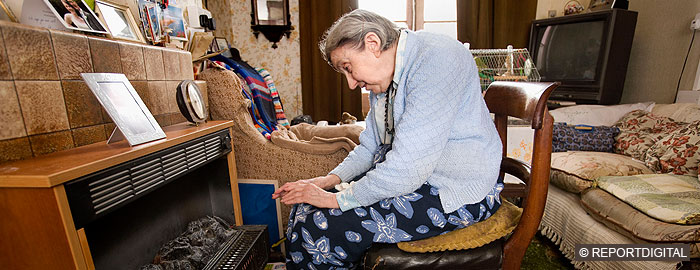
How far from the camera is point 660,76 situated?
2.66 m

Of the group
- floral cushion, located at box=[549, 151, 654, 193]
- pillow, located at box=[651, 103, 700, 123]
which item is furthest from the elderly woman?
pillow, located at box=[651, 103, 700, 123]

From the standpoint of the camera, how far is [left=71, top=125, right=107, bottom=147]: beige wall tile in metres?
0.96

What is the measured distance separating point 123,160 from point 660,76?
3.91 metres

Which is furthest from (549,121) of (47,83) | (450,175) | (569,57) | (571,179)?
(569,57)

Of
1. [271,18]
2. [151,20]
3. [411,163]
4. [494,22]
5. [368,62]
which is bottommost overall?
[411,163]

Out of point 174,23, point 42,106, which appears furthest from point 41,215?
point 174,23

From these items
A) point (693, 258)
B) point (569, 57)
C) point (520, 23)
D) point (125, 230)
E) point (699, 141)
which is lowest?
point (693, 258)

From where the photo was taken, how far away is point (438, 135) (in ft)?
2.56

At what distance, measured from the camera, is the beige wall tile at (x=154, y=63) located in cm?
126

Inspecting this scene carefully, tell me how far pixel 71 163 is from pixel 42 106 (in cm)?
27

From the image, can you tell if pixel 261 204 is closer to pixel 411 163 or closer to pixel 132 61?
pixel 132 61

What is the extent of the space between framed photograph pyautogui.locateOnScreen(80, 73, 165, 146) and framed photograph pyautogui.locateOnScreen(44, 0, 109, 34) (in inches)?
9.8

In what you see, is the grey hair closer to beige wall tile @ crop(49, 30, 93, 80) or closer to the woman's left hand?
the woman's left hand

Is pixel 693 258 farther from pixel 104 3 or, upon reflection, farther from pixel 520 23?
pixel 520 23
